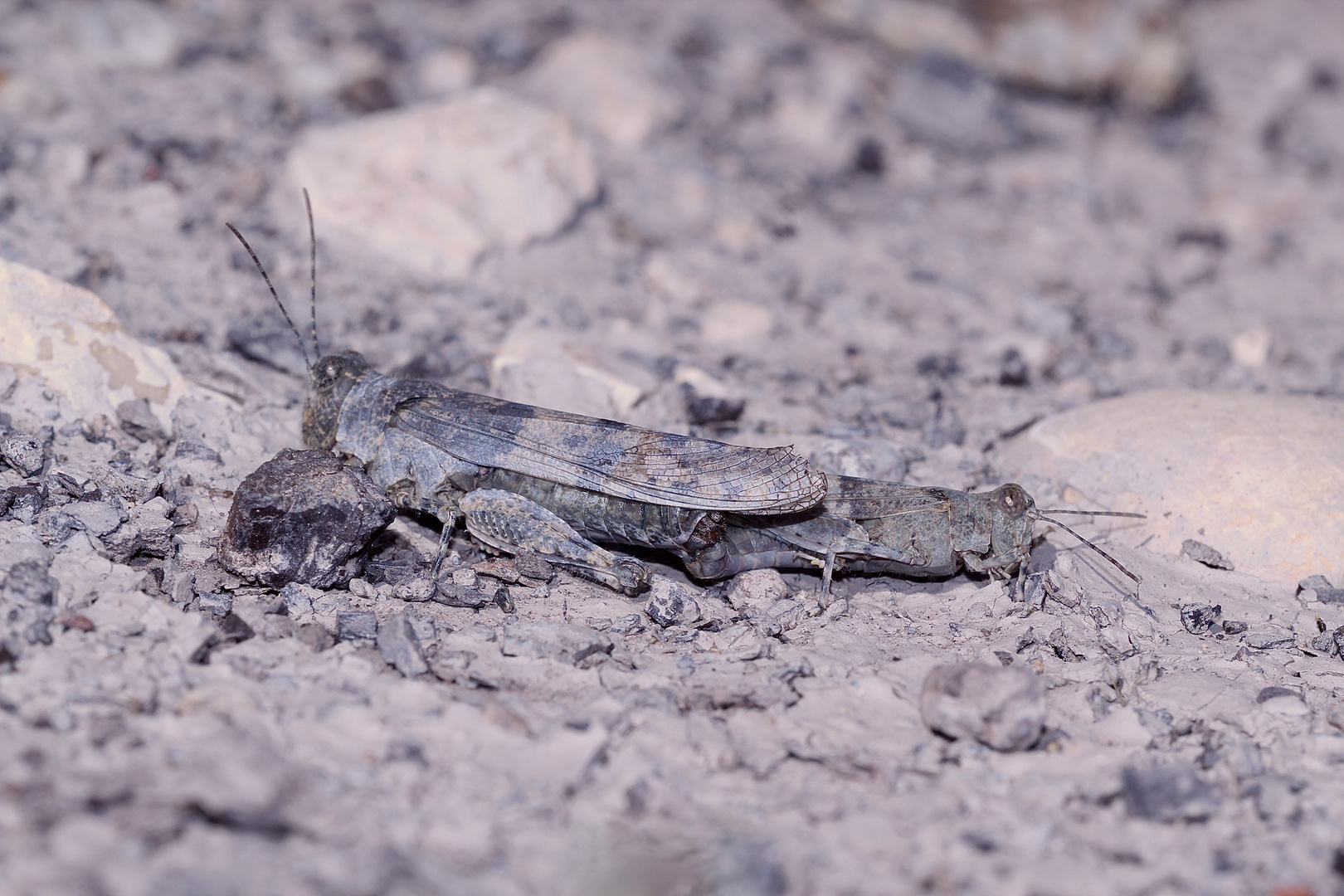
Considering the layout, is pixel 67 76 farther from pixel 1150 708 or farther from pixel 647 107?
pixel 1150 708

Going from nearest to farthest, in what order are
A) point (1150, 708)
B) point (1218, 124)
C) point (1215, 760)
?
point (1215, 760) < point (1150, 708) < point (1218, 124)

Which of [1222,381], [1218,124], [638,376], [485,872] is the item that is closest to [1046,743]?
[485,872]

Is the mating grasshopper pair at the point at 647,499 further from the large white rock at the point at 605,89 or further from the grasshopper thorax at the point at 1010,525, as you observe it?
the large white rock at the point at 605,89

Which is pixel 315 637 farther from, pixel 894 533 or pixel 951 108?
pixel 951 108

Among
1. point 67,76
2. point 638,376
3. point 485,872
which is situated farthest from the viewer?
point 67,76

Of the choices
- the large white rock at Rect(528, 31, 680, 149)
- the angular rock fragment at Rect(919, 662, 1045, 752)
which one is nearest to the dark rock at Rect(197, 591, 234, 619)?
the angular rock fragment at Rect(919, 662, 1045, 752)
